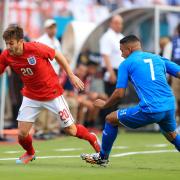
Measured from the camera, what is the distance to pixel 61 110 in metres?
11.4

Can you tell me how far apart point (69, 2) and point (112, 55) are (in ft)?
19.9

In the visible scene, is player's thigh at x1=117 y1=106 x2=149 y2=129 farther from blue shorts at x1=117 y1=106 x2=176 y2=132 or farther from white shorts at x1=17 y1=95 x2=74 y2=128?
white shorts at x1=17 y1=95 x2=74 y2=128

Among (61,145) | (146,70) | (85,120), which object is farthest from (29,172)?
(85,120)

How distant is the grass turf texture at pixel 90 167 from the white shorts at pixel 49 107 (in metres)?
0.62

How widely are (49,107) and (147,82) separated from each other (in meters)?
1.94

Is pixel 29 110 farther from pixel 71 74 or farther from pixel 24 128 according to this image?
pixel 71 74

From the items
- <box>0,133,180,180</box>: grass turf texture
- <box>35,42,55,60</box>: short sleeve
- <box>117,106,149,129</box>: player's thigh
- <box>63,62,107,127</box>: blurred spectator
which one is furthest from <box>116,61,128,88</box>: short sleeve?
<box>63,62,107,127</box>: blurred spectator

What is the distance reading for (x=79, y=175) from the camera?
915cm

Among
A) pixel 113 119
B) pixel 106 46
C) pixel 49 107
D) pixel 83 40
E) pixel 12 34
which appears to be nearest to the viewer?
pixel 113 119

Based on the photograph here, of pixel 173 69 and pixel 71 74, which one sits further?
pixel 71 74

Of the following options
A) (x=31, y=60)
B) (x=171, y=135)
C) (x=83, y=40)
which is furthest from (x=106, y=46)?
(x=171, y=135)

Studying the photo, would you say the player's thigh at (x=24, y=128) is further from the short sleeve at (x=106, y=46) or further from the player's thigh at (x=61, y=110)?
the short sleeve at (x=106, y=46)

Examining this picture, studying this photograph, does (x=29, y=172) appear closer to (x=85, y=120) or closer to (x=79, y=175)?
(x=79, y=175)

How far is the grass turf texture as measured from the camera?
29.7 ft
